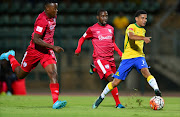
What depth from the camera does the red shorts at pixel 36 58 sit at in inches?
278

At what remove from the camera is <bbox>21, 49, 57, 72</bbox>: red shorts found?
706 centimetres

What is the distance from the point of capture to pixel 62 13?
18188 mm

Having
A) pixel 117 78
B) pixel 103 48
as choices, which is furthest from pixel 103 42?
pixel 117 78

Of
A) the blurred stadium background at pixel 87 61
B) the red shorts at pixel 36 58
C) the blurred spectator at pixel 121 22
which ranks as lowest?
the blurred stadium background at pixel 87 61

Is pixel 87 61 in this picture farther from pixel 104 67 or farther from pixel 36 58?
pixel 36 58

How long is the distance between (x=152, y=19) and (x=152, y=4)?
98 centimetres

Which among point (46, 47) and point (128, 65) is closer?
point (128, 65)

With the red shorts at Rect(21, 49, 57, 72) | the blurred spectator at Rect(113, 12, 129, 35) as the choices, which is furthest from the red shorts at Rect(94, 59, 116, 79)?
the blurred spectator at Rect(113, 12, 129, 35)

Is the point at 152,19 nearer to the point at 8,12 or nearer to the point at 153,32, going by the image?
the point at 153,32

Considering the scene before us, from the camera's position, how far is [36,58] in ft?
23.8

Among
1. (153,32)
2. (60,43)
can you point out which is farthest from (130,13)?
(60,43)

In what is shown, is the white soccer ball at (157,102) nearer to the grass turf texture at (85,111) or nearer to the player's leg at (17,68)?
the grass turf texture at (85,111)

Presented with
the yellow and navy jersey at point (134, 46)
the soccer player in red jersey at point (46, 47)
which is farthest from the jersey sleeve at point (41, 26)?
the yellow and navy jersey at point (134, 46)

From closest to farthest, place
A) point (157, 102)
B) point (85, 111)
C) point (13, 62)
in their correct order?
1. point (85, 111)
2. point (157, 102)
3. point (13, 62)
